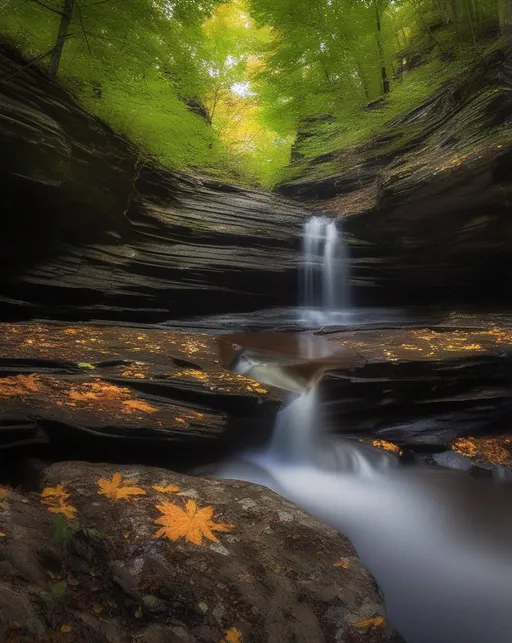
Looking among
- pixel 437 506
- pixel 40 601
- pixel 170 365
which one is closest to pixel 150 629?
pixel 40 601

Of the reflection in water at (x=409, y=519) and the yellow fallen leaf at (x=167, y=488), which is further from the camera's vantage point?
the yellow fallen leaf at (x=167, y=488)

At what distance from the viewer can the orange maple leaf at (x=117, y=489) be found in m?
3.00

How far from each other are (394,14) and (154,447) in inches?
668

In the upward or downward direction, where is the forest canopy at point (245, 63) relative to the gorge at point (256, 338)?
upward

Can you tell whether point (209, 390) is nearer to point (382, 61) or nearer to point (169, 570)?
point (169, 570)

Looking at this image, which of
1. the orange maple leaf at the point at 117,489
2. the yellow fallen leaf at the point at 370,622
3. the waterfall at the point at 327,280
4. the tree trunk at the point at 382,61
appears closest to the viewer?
the yellow fallen leaf at the point at 370,622

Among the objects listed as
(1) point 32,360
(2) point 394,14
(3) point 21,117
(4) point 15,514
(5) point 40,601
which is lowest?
(5) point 40,601

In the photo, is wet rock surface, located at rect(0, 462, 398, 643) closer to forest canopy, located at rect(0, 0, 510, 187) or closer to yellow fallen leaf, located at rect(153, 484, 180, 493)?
yellow fallen leaf, located at rect(153, 484, 180, 493)

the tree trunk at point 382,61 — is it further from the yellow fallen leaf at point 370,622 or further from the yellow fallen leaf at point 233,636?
the yellow fallen leaf at point 233,636

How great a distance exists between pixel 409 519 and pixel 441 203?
8.10m

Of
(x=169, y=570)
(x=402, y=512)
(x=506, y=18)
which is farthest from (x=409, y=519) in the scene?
(x=506, y=18)

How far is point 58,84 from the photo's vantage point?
7656mm


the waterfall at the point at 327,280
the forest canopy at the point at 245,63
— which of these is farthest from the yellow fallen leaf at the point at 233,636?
the waterfall at the point at 327,280

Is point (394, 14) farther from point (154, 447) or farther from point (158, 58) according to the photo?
point (154, 447)
